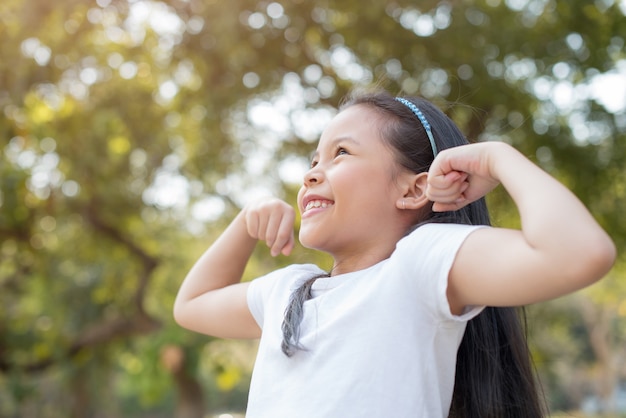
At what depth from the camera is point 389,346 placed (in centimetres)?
132

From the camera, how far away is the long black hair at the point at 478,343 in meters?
1.54

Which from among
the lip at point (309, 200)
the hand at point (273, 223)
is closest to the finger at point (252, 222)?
the hand at point (273, 223)

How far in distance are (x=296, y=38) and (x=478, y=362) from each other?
6529 mm

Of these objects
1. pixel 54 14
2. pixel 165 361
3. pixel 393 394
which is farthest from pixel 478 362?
pixel 165 361

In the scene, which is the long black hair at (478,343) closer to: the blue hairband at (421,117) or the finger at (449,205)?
the blue hairband at (421,117)

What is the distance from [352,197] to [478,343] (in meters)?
0.38

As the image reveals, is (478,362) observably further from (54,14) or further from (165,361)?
(165,361)

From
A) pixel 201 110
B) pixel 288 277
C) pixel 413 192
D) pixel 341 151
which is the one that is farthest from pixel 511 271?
pixel 201 110

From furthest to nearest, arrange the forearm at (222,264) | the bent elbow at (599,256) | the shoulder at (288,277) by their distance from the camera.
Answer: the forearm at (222,264) → the shoulder at (288,277) → the bent elbow at (599,256)

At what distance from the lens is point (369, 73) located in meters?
7.32

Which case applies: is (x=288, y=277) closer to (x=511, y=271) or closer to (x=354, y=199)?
(x=354, y=199)

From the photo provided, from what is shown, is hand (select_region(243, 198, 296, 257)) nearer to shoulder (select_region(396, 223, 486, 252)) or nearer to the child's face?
the child's face

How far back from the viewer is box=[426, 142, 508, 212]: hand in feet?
4.27

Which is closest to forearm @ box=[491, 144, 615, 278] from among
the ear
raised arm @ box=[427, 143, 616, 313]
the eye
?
raised arm @ box=[427, 143, 616, 313]
